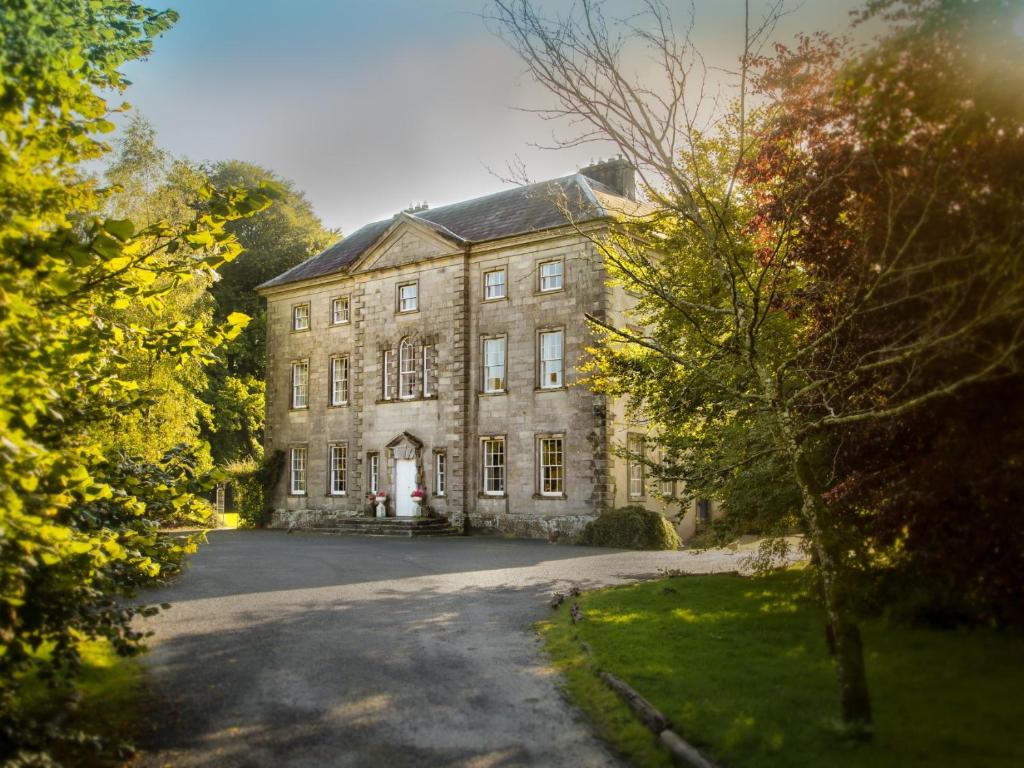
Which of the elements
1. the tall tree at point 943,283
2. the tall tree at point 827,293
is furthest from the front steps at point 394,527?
the tall tree at point 943,283

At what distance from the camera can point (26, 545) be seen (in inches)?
187

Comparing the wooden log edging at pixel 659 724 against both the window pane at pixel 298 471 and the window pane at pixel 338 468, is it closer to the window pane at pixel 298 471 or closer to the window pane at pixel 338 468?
the window pane at pixel 338 468

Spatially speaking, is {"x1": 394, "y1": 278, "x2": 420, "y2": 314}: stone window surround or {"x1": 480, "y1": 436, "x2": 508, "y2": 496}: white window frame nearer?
{"x1": 480, "y1": 436, "x2": 508, "y2": 496}: white window frame

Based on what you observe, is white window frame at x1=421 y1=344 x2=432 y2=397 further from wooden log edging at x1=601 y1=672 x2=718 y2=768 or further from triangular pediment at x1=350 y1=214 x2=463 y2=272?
wooden log edging at x1=601 y1=672 x2=718 y2=768

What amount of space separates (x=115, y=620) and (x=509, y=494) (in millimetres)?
22418

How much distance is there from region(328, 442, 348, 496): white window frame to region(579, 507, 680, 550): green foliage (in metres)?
13.2

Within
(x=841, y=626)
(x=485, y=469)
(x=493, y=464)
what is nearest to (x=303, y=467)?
(x=485, y=469)

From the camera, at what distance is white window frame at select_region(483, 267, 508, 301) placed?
29.7m

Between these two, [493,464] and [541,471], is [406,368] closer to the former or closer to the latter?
[493,464]

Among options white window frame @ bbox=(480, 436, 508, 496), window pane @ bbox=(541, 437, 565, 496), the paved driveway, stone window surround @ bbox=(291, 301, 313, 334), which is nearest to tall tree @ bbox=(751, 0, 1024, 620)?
the paved driveway

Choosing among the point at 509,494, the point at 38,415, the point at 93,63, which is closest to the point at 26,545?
the point at 38,415

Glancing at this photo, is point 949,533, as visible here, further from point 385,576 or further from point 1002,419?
point 385,576

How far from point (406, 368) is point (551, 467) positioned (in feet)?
26.4

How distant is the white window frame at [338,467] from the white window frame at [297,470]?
1814mm
